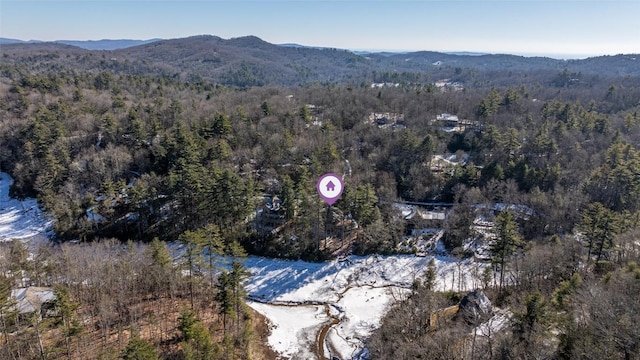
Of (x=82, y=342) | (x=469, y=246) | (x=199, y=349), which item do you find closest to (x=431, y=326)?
(x=199, y=349)

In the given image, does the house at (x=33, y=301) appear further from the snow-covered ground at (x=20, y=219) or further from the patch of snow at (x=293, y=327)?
the snow-covered ground at (x=20, y=219)

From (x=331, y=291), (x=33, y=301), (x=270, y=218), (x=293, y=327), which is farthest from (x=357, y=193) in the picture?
(x=33, y=301)

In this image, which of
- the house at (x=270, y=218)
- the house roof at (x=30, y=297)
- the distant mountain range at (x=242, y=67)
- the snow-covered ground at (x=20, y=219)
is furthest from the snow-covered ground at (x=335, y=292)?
the distant mountain range at (x=242, y=67)

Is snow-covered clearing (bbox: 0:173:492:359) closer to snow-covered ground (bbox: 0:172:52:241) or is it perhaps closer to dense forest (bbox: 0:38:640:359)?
snow-covered ground (bbox: 0:172:52:241)

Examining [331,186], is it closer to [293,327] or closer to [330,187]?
[330,187]

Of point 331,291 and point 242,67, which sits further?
point 242,67

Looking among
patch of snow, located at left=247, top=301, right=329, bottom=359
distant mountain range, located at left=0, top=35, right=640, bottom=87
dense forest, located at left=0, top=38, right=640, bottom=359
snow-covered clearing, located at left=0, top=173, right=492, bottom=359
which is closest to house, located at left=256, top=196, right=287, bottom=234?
dense forest, located at left=0, top=38, right=640, bottom=359

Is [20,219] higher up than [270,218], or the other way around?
[270,218]

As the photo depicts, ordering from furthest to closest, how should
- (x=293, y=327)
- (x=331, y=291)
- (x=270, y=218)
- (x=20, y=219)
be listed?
(x=20, y=219) < (x=270, y=218) < (x=331, y=291) < (x=293, y=327)
